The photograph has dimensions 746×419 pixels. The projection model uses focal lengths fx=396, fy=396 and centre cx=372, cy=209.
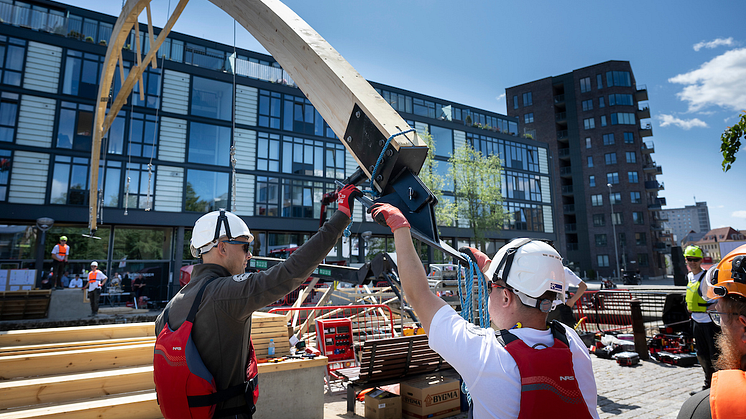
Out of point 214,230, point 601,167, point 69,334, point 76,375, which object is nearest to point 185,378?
point 214,230

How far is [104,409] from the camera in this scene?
376 centimetres

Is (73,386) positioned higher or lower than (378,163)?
lower

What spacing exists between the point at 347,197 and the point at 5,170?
25.3 metres

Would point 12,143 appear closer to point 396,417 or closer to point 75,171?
point 75,171

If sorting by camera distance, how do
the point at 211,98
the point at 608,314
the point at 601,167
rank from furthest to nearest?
the point at 601,167 < the point at 211,98 < the point at 608,314

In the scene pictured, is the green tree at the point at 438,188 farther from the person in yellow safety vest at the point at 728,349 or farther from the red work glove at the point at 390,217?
the person in yellow safety vest at the point at 728,349

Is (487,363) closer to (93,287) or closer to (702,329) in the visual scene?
(702,329)

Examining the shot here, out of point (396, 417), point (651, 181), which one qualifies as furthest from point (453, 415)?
point (651, 181)

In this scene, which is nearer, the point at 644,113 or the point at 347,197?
the point at 347,197

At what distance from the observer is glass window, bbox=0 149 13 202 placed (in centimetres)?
1956

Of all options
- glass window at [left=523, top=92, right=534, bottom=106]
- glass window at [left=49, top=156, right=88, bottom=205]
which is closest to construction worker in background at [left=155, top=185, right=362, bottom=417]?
glass window at [left=49, top=156, right=88, bottom=205]

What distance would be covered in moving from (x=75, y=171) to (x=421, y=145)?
25.3 metres

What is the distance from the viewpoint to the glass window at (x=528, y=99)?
6425 cm

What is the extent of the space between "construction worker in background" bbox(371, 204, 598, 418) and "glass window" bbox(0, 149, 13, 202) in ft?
83.1
